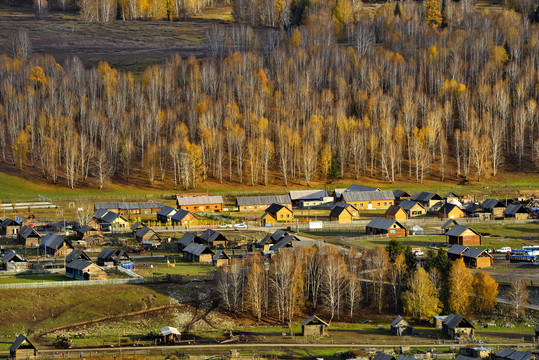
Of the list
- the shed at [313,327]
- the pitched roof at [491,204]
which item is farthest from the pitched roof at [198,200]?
the shed at [313,327]

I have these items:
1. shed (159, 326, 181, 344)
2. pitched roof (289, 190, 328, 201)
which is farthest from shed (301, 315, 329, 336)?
pitched roof (289, 190, 328, 201)

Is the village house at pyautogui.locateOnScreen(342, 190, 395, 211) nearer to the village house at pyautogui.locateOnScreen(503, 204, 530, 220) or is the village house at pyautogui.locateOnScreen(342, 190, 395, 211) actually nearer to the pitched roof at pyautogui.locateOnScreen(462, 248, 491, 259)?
the village house at pyautogui.locateOnScreen(503, 204, 530, 220)

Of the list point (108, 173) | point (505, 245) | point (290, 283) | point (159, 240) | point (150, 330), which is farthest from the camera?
point (108, 173)

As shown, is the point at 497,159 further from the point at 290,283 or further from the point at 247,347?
the point at 247,347

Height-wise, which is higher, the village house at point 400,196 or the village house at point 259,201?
the village house at point 259,201

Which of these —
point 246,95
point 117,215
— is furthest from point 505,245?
point 246,95

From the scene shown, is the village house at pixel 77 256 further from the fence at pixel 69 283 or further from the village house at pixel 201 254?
the village house at pixel 201 254
